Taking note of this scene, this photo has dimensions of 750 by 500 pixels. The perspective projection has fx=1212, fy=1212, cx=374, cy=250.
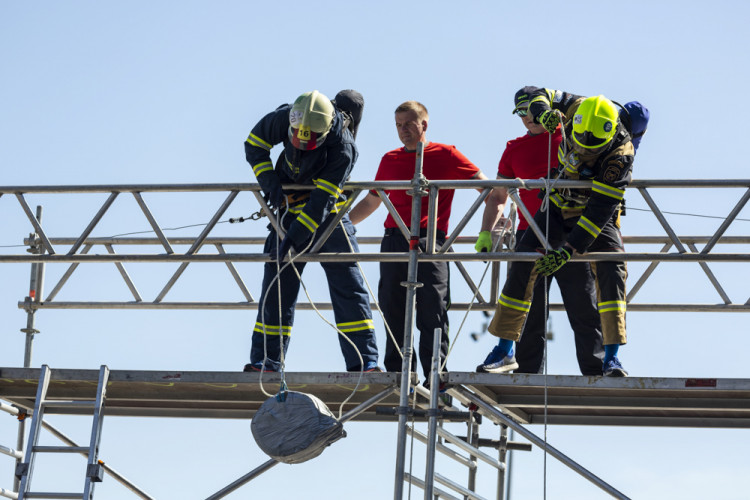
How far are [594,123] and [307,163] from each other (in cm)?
206

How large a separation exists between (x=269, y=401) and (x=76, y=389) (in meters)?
2.39

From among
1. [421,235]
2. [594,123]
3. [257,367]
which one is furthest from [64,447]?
[594,123]

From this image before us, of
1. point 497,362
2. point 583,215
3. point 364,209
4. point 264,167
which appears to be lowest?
point 497,362

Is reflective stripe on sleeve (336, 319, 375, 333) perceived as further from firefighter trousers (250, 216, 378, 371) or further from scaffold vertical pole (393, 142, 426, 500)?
scaffold vertical pole (393, 142, 426, 500)

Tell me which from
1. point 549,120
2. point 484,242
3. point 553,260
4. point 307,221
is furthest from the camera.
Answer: point 484,242

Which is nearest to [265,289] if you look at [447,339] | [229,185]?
[229,185]

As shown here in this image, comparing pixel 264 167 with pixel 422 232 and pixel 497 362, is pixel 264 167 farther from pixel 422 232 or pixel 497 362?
pixel 497 362

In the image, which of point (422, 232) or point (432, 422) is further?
point (422, 232)

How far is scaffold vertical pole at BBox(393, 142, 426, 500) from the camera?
810 centimetres

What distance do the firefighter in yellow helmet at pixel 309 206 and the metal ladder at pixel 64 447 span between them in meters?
1.14

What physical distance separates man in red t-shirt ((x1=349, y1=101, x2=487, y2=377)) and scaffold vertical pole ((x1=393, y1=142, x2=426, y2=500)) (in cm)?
35

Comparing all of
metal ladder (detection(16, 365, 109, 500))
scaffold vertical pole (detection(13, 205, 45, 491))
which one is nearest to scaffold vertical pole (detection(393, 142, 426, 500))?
metal ladder (detection(16, 365, 109, 500))

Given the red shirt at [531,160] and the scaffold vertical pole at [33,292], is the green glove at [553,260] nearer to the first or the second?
the red shirt at [531,160]

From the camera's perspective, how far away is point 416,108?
9.54m
